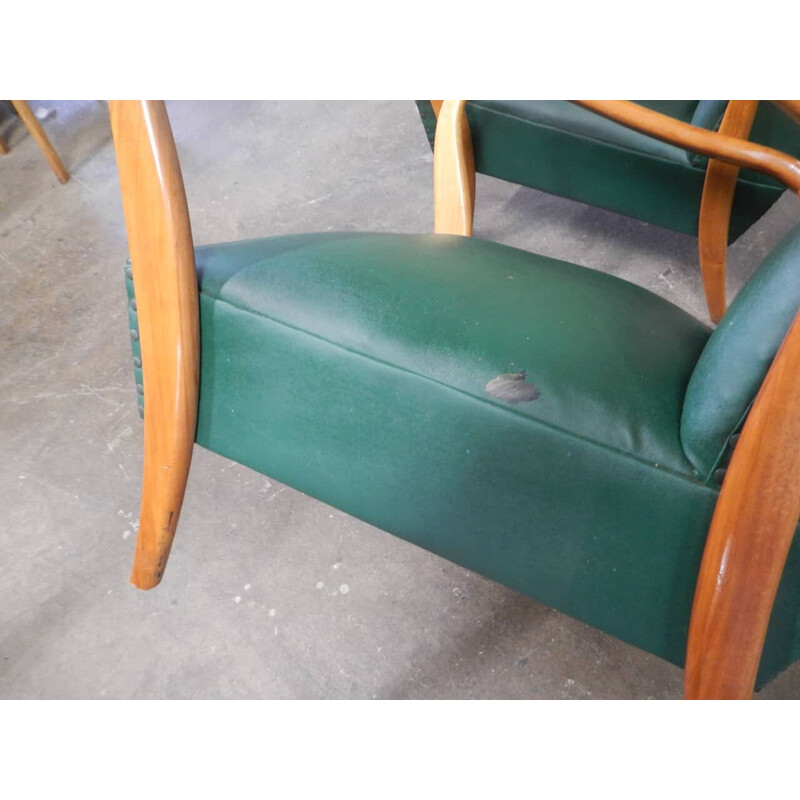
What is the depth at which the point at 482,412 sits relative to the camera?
0.71m

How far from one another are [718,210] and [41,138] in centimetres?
150

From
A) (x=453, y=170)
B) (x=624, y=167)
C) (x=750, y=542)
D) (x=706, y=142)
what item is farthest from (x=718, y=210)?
(x=750, y=542)

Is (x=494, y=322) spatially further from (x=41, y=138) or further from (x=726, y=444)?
(x=41, y=138)

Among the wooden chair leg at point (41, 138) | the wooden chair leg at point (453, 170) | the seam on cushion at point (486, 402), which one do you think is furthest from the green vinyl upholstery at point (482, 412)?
the wooden chair leg at point (41, 138)

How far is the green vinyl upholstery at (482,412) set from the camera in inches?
27.2

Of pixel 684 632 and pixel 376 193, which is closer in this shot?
pixel 684 632

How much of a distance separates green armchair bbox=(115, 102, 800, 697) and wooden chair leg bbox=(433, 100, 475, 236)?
0.59 m

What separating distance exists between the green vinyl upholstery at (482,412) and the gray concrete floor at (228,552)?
0.35 meters

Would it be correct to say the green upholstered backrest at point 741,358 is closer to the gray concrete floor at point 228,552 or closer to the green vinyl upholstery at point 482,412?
the green vinyl upholstery at point 482,412
